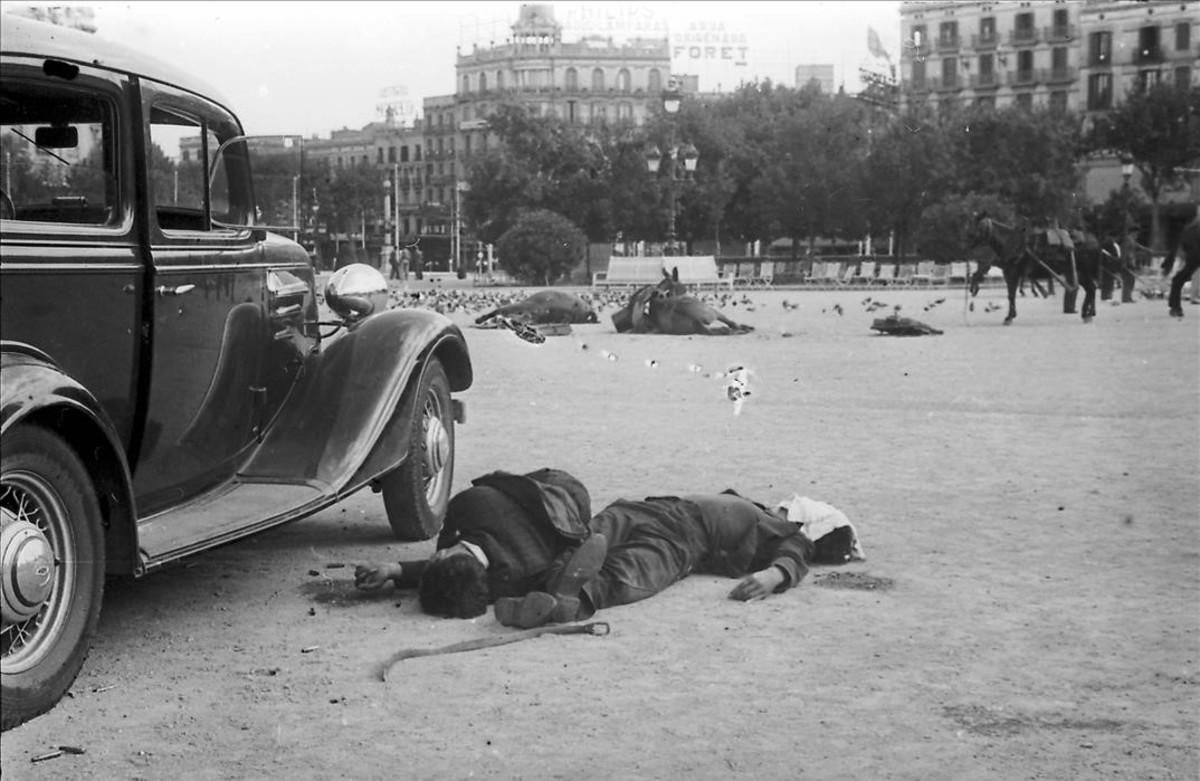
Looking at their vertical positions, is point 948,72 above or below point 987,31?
above

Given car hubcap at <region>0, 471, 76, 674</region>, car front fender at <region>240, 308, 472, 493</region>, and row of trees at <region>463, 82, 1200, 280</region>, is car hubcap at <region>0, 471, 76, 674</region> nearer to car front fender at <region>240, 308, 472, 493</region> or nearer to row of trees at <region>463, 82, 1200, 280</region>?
car front fender at <region>240, 308, 472, 493</region>

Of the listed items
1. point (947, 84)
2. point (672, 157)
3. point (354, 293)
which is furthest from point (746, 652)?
point (672, 157)

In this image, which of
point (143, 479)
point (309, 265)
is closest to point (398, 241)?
point (309, 265)

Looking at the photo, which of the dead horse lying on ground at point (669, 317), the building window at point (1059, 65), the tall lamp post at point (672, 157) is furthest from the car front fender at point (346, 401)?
the building window at point (1059, 65)

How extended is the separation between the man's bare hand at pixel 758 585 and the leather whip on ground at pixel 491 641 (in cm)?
61

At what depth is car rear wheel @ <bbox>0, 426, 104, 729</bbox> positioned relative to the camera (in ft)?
12.1

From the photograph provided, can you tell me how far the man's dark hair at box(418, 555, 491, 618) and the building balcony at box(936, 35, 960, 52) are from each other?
1845 cm

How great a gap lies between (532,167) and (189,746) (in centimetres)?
4200

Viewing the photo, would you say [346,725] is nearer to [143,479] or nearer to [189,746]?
[189,746]

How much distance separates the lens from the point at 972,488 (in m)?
7.57

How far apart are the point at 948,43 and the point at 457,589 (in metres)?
21.9

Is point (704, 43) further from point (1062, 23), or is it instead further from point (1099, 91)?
point (1099, 91)

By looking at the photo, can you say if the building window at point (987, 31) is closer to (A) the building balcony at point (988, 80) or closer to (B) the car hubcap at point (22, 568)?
(A) the building balcony at point (988, 80)

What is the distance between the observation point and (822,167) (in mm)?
54125
